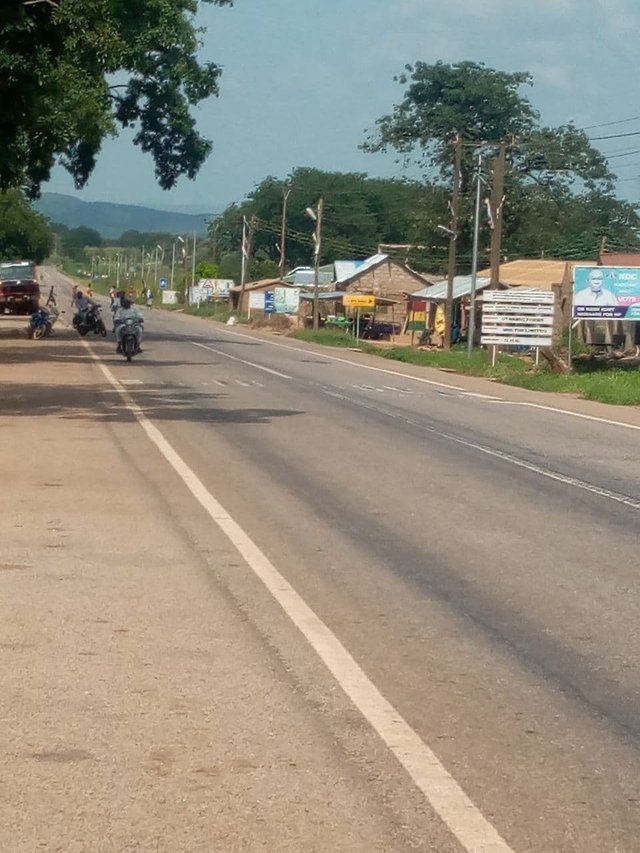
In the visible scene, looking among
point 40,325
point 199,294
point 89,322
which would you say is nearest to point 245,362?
point 40,325

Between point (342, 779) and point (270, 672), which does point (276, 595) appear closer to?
point (270, 672)

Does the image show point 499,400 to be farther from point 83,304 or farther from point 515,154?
point 515,154

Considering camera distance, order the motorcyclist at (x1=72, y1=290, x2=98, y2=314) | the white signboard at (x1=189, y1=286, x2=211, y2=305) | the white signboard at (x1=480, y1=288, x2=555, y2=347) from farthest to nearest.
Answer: the white signboard at (x1=189, y1=286, x2=211, y2=305) → the motorcyclist at (x1=72, y1=290, x2=98, y2=314) → the white signboard at (x1=480, y1=288, x2=555, y2=347)

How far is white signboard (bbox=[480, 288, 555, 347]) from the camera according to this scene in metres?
37.6

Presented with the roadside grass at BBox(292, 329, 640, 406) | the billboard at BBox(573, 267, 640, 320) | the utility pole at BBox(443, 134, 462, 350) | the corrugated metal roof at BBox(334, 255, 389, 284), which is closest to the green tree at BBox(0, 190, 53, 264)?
the utility pole at BBox(443, 134, 462, 350)

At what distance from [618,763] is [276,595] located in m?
3.31

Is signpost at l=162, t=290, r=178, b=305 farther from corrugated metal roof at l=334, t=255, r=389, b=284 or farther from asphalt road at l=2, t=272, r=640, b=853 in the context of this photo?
asphalt road at l=2, t=272, r=640, b=853

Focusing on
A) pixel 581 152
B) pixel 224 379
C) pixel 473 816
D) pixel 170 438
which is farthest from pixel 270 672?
pixel 581 152

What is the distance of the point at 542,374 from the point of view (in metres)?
36.2

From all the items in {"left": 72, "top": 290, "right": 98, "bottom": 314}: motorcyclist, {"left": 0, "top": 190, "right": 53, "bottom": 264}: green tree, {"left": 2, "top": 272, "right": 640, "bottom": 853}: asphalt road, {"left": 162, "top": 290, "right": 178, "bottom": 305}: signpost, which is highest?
{"left": 0, "top": 190, "right": 53, "bottom": 264}: green tree

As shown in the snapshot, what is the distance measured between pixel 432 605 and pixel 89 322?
4149 centimetres

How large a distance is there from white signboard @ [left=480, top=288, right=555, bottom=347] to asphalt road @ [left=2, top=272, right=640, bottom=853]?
54.8 ft

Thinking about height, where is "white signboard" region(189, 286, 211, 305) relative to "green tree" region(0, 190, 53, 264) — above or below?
below

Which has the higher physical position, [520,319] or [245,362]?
[520,319]
